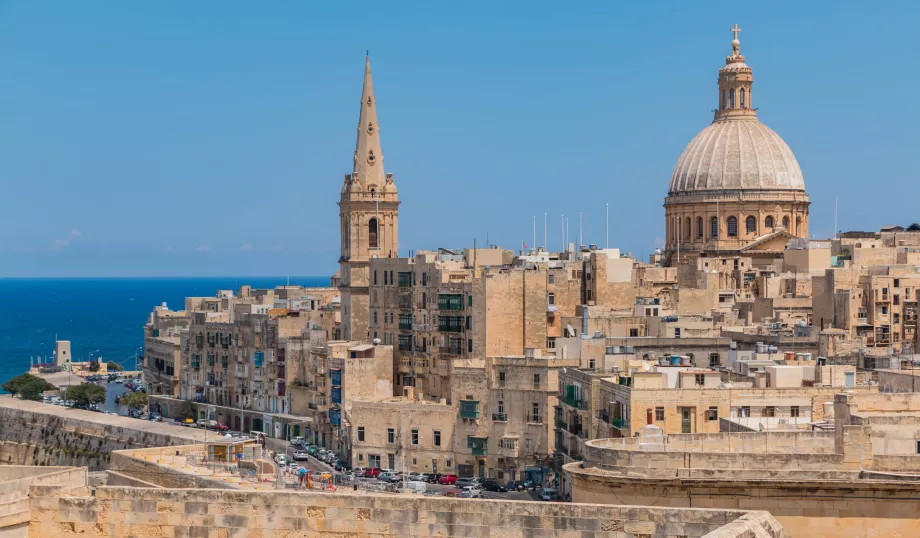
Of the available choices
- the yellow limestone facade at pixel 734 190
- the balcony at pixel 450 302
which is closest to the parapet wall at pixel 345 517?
the balcony at pixel 450 302

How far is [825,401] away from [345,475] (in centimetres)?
1933

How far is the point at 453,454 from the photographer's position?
53.9 m

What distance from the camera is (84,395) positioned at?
82.1 meters

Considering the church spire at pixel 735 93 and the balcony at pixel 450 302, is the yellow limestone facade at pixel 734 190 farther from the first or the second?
the balcony at pixel 450 302

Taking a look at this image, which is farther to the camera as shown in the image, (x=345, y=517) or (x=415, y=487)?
(x=415, y=487)

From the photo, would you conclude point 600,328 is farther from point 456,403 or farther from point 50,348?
point 50,348

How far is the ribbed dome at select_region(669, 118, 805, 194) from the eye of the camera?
281ft

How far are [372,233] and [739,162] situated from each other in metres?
22.0

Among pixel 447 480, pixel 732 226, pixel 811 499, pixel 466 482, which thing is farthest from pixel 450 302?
pixel 811 499

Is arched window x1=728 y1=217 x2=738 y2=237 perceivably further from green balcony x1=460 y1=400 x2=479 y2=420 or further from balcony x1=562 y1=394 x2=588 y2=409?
balcony x1=562 y1=394 x2=588 y2=409

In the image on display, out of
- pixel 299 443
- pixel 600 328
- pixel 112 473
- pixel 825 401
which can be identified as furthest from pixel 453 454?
pixel 112 473

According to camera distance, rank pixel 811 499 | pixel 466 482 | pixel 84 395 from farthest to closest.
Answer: pixel 84 395, pixel 466 482, pixel 811 499

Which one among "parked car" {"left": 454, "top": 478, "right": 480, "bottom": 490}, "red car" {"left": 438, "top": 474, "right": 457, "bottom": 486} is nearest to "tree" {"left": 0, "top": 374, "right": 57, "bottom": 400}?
"red car" {"left": 438, "top": 474, "right": 457, "bottom": 486}

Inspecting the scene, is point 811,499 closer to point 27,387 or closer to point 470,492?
point 470,492
